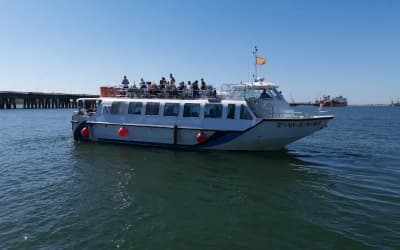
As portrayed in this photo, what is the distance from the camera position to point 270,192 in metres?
11.7

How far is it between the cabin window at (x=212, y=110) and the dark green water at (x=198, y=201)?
2494 mm

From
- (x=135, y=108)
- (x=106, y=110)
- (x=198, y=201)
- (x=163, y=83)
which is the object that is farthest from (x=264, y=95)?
(x=106, y=110)

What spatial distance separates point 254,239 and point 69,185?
25.6ft

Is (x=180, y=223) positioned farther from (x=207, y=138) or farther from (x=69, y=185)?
(x=207, y=138)

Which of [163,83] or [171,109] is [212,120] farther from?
[163,83]

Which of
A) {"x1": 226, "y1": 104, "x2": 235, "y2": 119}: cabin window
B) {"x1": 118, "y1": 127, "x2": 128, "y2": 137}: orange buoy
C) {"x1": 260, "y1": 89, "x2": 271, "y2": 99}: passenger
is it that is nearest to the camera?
{"x1": 226, "y1": 104, "x2": 235, "y2": 119}: cabin window

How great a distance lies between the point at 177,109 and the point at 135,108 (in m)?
3.13

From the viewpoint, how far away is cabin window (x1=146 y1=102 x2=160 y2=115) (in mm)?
20766

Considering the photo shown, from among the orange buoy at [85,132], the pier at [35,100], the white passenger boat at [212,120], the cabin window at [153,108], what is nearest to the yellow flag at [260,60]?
the white passenger boat at [212,120]

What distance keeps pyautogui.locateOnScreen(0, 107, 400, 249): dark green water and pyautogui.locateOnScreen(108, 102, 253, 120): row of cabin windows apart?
2518mm

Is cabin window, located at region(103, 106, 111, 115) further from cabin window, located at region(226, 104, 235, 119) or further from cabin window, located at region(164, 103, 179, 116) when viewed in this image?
cabin window, located at region(226, 104, 235, 119)

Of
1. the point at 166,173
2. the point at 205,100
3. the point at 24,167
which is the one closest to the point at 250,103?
the point at 205,100

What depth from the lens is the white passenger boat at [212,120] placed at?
718 inches

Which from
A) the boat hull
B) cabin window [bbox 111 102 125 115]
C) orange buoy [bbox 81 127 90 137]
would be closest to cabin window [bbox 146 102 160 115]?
the boat hull
